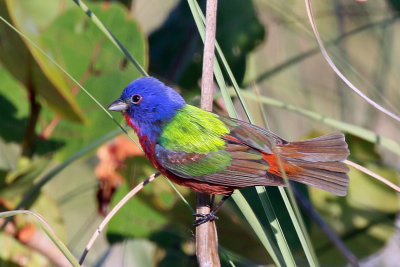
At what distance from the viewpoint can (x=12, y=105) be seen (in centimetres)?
270

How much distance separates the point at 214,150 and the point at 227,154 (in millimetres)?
49

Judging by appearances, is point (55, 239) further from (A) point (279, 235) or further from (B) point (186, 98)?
(B) point (186, 98)

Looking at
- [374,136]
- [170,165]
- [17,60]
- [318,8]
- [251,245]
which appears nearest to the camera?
[374,136]

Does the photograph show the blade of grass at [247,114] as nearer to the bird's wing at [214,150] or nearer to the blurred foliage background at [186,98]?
the bird's wing at [214,150]

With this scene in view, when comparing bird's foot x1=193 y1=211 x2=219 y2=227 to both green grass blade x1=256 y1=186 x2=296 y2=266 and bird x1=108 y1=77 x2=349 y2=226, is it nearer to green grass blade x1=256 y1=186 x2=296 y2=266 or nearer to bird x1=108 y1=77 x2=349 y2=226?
bird x1=108 y1=77 x2=349 y2=226

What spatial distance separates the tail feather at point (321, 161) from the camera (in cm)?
205

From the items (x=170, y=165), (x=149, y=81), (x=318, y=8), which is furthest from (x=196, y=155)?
(x=318, y=8)

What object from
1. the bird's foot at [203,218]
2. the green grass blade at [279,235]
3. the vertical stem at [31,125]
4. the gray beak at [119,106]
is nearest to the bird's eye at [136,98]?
the gray beak at [119,106]

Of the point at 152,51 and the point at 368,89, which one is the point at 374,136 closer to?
the point at 368,89

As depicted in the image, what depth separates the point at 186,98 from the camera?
277 centimetres

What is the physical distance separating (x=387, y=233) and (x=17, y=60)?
1615 mm

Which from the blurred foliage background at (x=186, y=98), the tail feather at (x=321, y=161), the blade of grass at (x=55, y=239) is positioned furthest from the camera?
the blurred foliage background at (x=186, y=98)

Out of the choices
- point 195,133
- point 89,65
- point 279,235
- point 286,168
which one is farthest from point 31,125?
point 279,235

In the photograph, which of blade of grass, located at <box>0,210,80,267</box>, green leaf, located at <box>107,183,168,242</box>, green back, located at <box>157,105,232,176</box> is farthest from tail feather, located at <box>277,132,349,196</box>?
blade of grass, located at <box>0,210,80,267</box>
